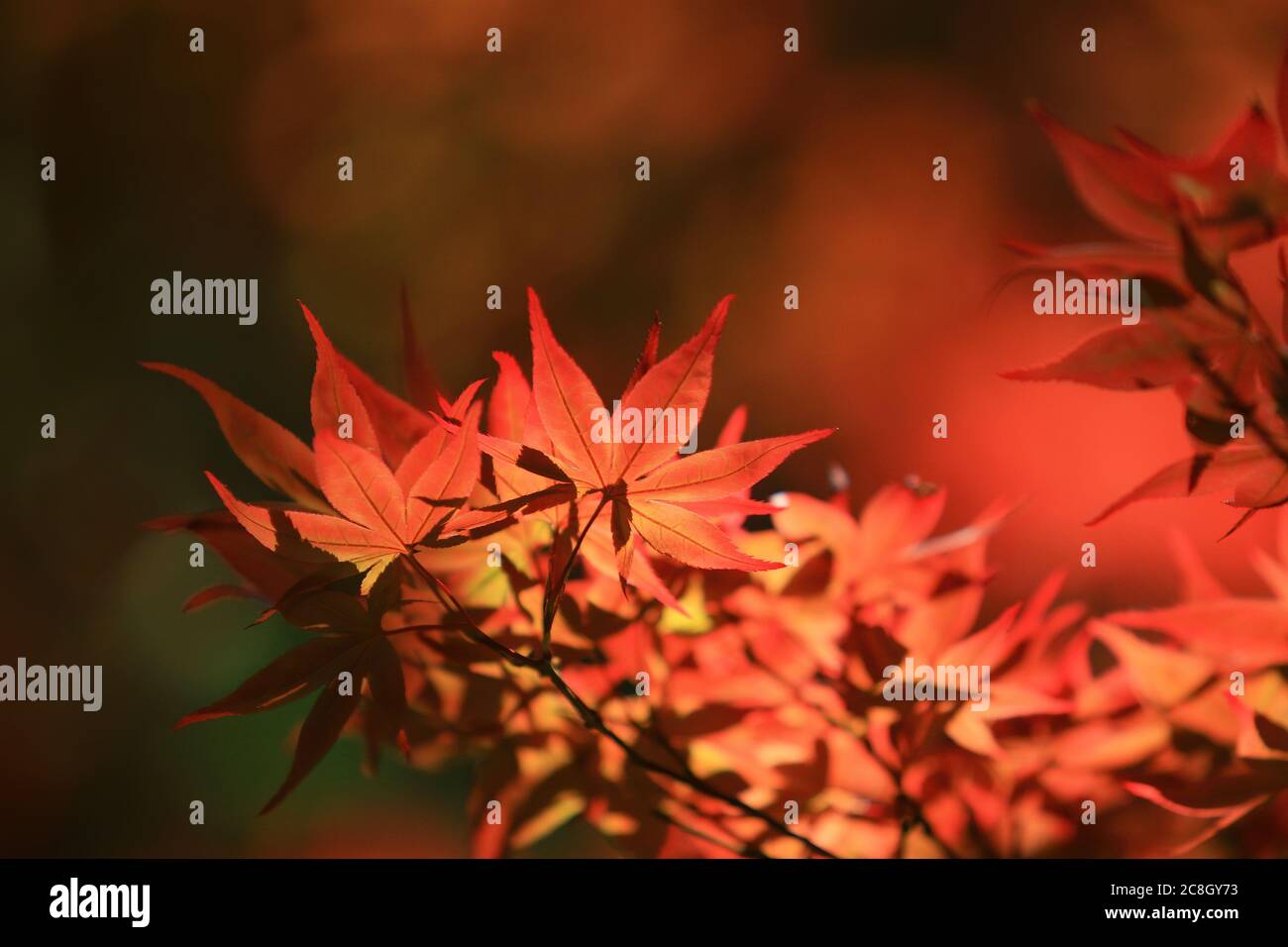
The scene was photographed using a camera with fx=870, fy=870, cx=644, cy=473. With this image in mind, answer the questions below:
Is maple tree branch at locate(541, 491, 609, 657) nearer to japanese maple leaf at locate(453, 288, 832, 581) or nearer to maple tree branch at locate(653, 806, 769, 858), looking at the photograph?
japanese maple leaf at locate(453, 288, 832, 581)

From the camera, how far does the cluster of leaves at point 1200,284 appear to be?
32 cm

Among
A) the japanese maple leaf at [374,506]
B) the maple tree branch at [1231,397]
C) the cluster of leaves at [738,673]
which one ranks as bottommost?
the cluster of leaves at [738,673]

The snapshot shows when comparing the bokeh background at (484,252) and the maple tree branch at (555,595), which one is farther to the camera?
the bokeh background at (484,252)

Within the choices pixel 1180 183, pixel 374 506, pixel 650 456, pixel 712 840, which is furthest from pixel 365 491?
pixel 1180 183

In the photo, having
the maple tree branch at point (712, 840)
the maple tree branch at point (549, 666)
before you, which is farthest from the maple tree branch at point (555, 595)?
the maple tree branch at point (712, 840)

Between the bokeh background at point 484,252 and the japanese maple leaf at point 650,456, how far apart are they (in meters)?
0.26

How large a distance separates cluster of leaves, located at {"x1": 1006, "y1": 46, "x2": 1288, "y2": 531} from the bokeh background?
0.74 ft

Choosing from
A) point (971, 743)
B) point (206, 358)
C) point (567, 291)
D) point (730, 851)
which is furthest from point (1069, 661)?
point (206, 358)

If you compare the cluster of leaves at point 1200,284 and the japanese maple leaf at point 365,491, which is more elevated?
the cluster of leaves at point 1200,284

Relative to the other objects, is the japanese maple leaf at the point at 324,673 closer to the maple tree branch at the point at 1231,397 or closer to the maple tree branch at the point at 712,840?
the maple tree branch at the point at 712,840

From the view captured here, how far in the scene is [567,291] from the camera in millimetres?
638

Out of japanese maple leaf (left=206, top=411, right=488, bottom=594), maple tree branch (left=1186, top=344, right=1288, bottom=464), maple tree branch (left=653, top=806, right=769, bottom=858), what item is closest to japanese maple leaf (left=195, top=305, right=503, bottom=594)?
japanese maple leaf (left=206, top=411, right=488, bottom=594)
